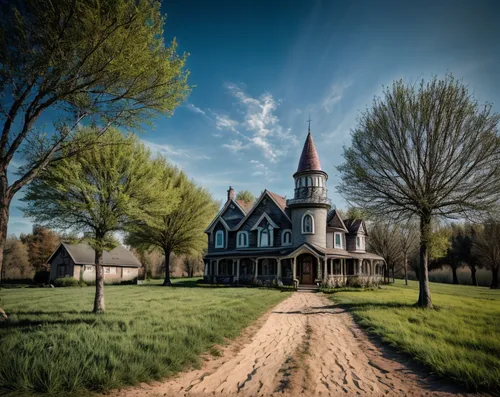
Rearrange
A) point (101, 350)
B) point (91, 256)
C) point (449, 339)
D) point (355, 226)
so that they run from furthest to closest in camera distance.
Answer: point (91, 256), point (355, 226), point (449, 339), point (101, 350)

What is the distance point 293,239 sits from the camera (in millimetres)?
27938

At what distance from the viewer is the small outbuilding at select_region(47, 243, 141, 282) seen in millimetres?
37281

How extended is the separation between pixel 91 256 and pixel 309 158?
114 feet

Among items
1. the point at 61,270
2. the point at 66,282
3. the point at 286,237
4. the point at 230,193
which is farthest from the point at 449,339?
the point at 61,270

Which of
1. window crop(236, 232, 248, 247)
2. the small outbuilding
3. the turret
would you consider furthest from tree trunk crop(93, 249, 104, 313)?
the small outbuilding

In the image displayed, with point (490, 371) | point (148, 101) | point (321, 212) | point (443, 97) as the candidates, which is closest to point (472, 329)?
point (490, 371)

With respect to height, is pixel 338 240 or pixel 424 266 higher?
pixel 338 240

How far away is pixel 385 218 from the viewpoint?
1515cm

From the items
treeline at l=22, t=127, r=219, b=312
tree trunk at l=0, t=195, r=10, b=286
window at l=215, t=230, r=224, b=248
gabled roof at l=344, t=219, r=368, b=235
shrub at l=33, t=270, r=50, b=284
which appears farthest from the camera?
shrub at l=33, t=270, r=50, b=284

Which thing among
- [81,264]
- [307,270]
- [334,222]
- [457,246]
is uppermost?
[334,222]

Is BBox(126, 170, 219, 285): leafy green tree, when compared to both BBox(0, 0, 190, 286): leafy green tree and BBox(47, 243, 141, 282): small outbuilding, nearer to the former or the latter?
BBox(47, 243, 141, 282): small outbuilding

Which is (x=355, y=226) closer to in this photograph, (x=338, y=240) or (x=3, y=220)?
(x=338, y=240)

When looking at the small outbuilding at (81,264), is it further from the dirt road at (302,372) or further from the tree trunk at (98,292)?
the dirt road at (302,372)

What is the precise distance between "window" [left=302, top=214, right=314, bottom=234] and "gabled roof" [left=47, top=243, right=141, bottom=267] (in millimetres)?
24089
